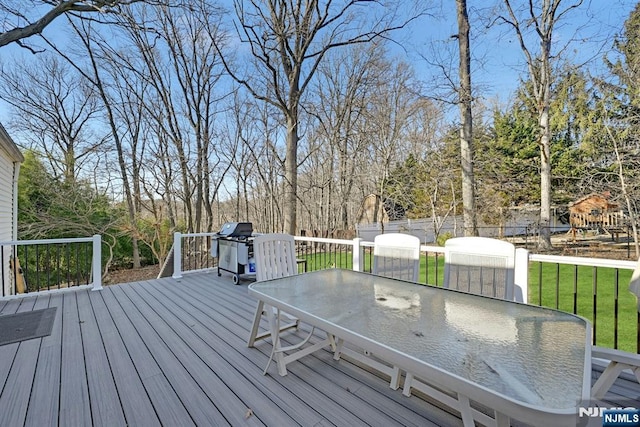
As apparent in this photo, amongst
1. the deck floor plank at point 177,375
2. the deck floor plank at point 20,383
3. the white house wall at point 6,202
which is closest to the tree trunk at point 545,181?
the deck floor plank at point 177,375

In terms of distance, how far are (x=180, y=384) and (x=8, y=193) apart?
28.2 ft

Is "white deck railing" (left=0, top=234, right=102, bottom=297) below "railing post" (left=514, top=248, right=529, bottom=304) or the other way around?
below

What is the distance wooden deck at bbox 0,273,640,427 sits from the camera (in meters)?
1.81

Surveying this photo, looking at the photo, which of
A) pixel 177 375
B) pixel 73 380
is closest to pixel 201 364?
pixel 177 375

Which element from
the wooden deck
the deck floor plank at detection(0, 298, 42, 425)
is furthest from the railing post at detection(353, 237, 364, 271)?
the deck floor plank at detection(0, 298, 42, 425)

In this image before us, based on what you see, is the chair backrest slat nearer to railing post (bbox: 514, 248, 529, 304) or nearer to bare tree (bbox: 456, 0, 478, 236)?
railing post (bbox: 514, 248, 529, 304)

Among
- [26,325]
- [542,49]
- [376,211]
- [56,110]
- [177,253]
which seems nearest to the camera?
[26,325]

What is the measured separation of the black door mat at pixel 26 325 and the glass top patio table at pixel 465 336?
8.96ft

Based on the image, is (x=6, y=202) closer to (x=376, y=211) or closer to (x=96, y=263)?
(x=96, y=263)

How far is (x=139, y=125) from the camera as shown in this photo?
38.0 ft

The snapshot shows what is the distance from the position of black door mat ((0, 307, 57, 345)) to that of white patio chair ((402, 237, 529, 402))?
12.2 feet

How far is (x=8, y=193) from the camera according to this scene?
7.34 meters

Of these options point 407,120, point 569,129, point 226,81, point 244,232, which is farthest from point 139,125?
point 569,129

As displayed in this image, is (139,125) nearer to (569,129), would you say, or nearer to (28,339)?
(28,339)
